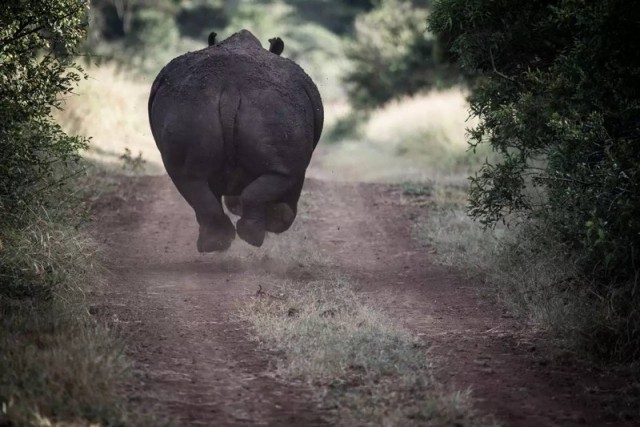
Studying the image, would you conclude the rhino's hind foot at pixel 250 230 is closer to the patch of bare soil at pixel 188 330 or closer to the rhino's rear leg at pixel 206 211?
the rhino's rear leg at pixel 206 211

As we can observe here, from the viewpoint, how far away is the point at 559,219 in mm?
7062

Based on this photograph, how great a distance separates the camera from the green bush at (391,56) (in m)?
25.9

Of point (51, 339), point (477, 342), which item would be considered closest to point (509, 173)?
point (477, 342)

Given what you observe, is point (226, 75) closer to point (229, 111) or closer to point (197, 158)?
point (229, 111)

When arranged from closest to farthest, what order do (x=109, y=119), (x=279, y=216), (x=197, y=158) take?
(x=197, y=158)
(x=279, y=216)
(x=109, y=119)

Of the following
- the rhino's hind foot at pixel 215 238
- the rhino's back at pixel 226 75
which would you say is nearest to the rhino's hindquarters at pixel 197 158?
the rhino's hind foot at pixel 215 238

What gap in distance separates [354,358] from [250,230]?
2.59m

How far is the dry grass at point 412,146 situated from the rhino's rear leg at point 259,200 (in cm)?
691

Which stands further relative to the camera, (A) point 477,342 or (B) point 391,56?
(B) point 391,56

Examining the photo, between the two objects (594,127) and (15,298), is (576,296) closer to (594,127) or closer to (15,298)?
(594,127)

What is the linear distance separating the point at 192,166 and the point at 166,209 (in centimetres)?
378

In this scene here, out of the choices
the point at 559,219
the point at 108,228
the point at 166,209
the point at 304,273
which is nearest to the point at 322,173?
the point at 166,209

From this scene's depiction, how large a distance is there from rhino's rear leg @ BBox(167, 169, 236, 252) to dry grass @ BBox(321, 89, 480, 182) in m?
6.91

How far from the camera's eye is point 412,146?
61.1ft
